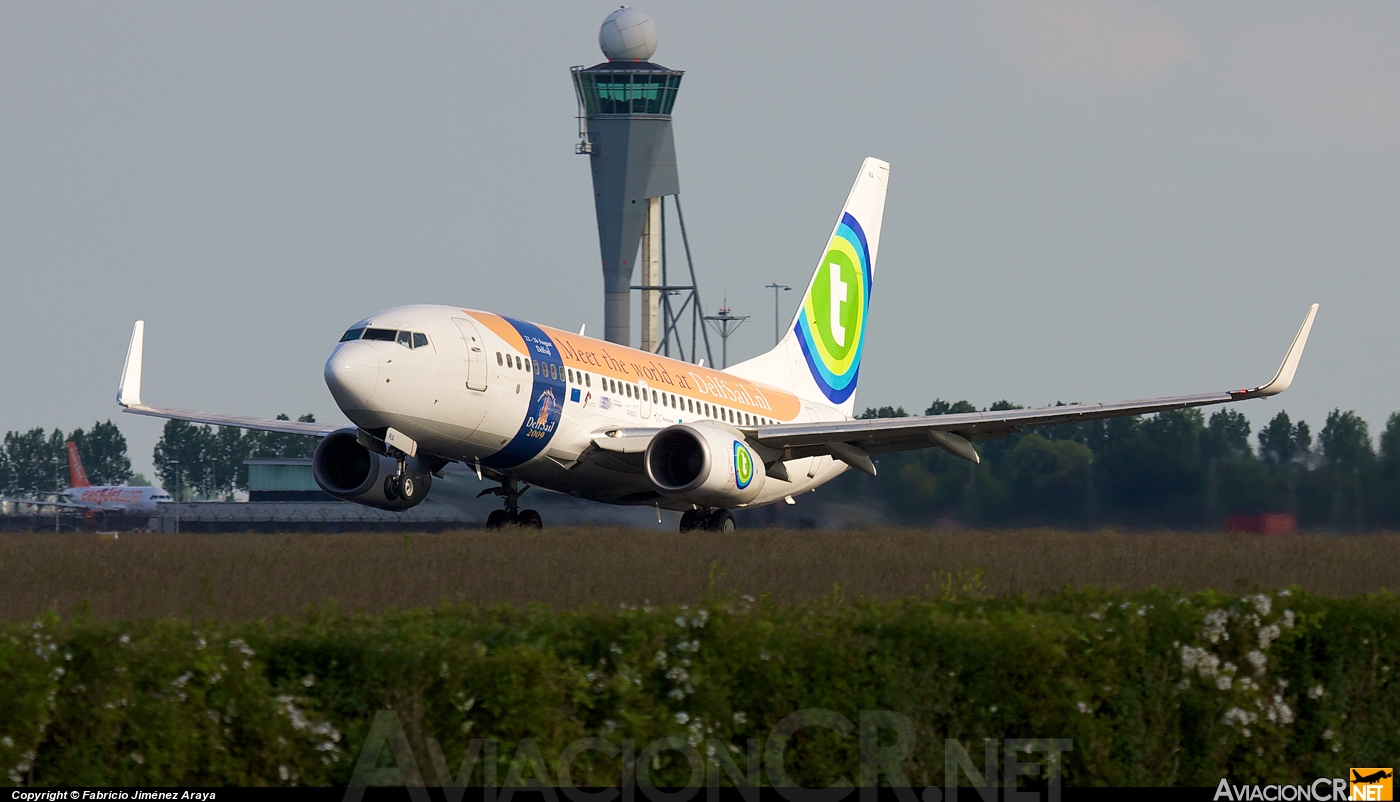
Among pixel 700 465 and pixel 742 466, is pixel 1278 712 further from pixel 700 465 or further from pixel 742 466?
pixel 742 466

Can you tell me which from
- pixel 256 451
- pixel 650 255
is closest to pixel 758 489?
pixel 650 255

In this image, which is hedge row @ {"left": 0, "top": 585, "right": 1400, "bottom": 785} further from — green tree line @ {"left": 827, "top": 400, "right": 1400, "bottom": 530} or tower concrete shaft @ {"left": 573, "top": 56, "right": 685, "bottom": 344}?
tower concrete shaft @ {"left": 573, "top": 56, "right": 685, "bottom": 344}

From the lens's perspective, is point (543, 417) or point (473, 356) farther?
point (543, 417)

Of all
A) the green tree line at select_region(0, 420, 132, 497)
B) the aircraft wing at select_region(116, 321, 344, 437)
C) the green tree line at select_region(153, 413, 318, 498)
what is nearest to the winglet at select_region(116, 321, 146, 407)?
the aircraft wing at select_region(116, 321, 344, 437)

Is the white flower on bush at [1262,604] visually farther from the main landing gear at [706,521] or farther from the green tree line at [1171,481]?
the green tree line at [1171,481]

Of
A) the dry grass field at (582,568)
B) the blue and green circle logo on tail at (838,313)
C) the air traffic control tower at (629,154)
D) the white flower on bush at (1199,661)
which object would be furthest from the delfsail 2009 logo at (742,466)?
the air traffic control tower at (629,154)

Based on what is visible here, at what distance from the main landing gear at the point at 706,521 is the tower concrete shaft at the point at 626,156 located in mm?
51606

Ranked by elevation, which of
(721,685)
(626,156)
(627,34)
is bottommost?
(721,685)

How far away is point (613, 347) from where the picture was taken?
1069 inches

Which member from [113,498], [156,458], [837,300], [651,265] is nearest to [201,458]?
[156,458]

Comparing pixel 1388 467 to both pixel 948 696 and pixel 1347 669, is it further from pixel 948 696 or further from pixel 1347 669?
pixel 948 696

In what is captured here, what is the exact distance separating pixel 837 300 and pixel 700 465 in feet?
36.8

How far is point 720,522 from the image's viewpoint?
2833cm

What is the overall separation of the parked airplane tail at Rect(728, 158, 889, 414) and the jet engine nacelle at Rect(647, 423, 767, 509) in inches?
269
